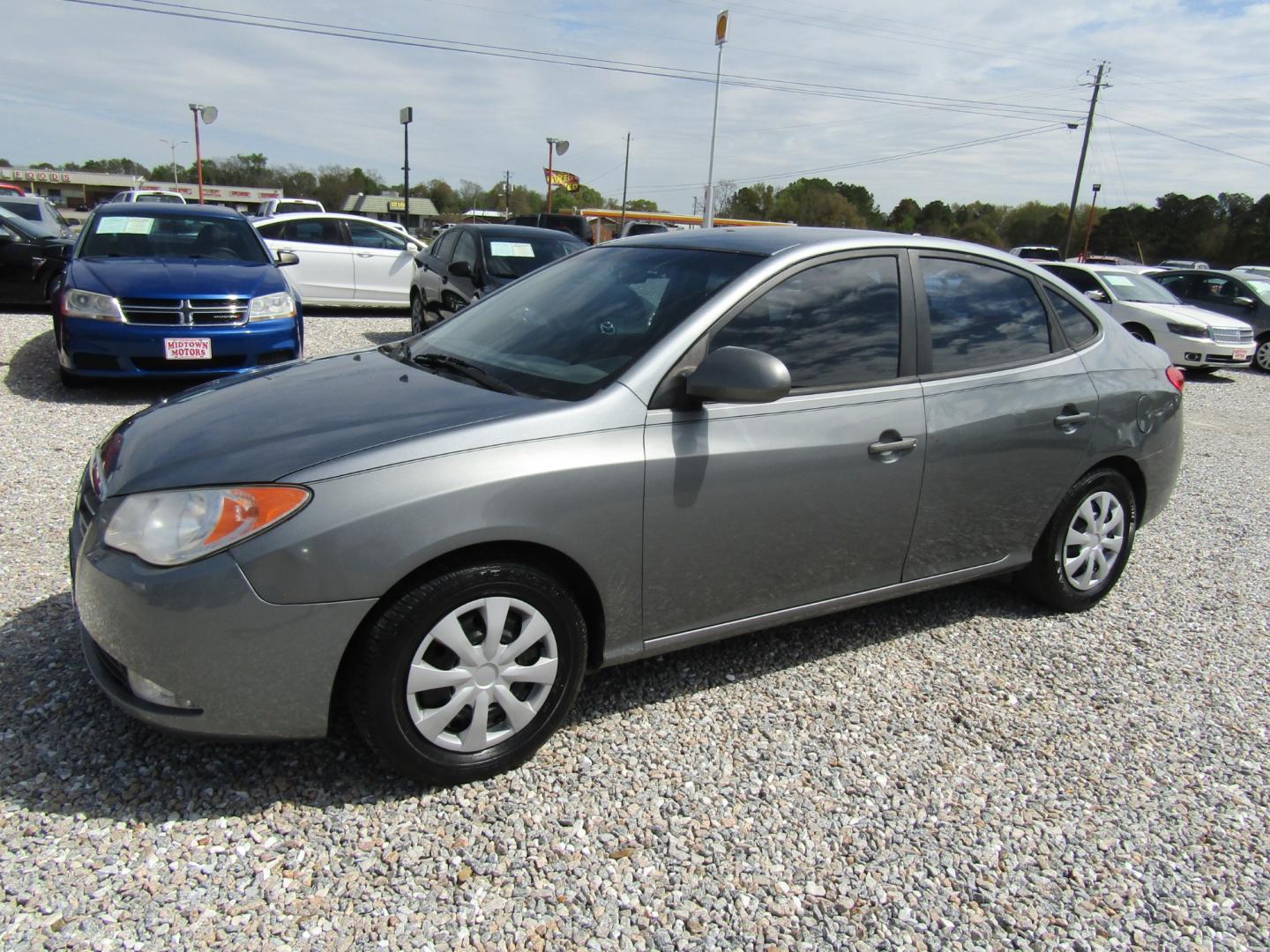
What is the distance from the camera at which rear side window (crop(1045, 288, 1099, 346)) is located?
3.83 m

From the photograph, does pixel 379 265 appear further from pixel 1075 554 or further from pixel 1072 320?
pixel 1075 554

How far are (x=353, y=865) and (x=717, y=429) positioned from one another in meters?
1.57

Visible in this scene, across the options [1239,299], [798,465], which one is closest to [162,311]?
[798,465]

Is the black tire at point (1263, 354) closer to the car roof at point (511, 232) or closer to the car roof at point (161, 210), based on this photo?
the car roof at point (511, 232)

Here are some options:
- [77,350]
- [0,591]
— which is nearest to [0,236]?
[77,350]

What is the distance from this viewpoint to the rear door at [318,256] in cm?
1221

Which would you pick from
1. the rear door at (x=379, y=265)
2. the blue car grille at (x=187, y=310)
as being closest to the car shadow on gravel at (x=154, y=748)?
the blue car grille at (x=187, y=310)

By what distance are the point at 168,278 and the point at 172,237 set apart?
114 centimetres

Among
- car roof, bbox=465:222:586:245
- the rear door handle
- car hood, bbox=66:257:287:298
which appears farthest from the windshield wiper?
car roof, bbox=465:222:586:245

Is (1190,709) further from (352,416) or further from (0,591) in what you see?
(0,591)

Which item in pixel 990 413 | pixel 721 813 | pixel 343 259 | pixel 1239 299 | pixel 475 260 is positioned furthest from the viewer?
pixel 1239 299

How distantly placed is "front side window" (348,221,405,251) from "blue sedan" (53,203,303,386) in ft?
17.5

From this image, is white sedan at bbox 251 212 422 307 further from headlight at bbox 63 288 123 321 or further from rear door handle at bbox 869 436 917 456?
rear door handle at bbox 869 436 917 456

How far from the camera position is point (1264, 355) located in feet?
51.0
